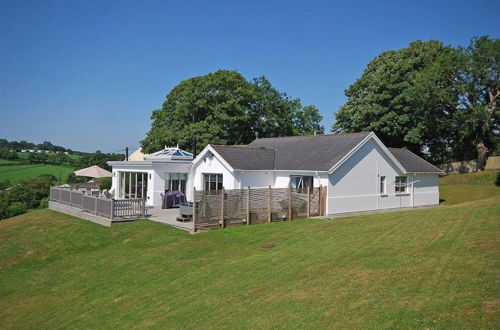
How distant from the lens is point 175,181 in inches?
1172

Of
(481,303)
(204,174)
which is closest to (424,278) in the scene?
(481,303)

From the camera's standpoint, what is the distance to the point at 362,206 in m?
27.4

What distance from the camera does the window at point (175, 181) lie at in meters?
29.3

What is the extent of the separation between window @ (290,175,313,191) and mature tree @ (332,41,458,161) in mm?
23447

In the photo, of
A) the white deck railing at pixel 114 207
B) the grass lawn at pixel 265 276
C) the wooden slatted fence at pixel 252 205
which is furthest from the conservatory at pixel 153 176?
the wooden slatted fence at pixel 252 205

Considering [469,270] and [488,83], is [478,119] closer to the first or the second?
[488,83]

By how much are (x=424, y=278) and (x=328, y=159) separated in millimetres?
16685

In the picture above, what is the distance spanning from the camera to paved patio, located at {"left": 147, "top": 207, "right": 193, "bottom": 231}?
69.3 ft

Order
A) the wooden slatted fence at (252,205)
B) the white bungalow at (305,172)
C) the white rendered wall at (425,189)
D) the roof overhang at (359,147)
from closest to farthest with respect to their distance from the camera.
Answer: the wooden slatted fence at (252,205), the roof overhang at (359,147), the white bungalow at (305,172), the white rendered wall at (425,189)

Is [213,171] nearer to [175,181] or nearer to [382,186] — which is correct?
[175,181]

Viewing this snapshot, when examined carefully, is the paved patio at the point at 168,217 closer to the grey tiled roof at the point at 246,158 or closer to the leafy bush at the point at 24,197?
the grey tiled roof at the point at 246,158

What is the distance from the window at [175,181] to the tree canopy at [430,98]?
2642 centimetres

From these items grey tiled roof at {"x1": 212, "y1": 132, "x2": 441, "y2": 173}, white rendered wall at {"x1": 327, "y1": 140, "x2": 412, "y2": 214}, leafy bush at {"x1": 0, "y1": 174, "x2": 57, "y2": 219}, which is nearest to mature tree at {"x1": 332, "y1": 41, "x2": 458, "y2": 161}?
grey tiled roof at {"x1": 212, "y1": 132, "x2": 441, "y2": 173}

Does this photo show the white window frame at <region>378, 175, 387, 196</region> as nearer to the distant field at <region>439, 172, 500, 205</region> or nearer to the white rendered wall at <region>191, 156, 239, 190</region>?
the distant field at <region>439, 172, 500, 205</region>
